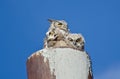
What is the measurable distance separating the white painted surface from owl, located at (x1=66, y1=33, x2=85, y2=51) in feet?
0.41

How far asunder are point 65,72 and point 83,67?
218 millimetres

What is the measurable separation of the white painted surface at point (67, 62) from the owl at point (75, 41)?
0.13 m

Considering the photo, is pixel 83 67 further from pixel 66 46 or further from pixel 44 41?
pixel 44 41

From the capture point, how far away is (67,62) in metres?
4.06

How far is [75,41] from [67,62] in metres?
0.44

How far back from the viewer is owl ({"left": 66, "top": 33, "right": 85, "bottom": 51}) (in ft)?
14.3

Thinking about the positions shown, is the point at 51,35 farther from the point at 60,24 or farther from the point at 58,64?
the point at 58,64

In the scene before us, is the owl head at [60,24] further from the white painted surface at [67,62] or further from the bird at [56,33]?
the white painted surface at [67,62]

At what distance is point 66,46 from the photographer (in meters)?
4.27

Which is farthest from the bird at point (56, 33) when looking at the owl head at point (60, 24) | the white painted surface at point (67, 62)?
the white painted surface at point (67, 62)

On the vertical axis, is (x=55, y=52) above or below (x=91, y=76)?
above

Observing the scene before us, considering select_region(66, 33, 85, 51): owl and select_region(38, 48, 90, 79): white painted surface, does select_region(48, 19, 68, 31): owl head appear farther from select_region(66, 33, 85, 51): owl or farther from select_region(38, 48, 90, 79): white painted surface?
select_region(38, 48, 90, 79): white painted surface

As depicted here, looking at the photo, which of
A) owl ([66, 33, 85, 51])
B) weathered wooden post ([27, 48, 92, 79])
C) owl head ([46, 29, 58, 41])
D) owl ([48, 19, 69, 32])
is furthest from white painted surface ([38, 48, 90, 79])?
Result: owl ([48, 19, 69, 32])

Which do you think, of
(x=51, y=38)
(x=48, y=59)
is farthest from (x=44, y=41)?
(x=48, y=59)
